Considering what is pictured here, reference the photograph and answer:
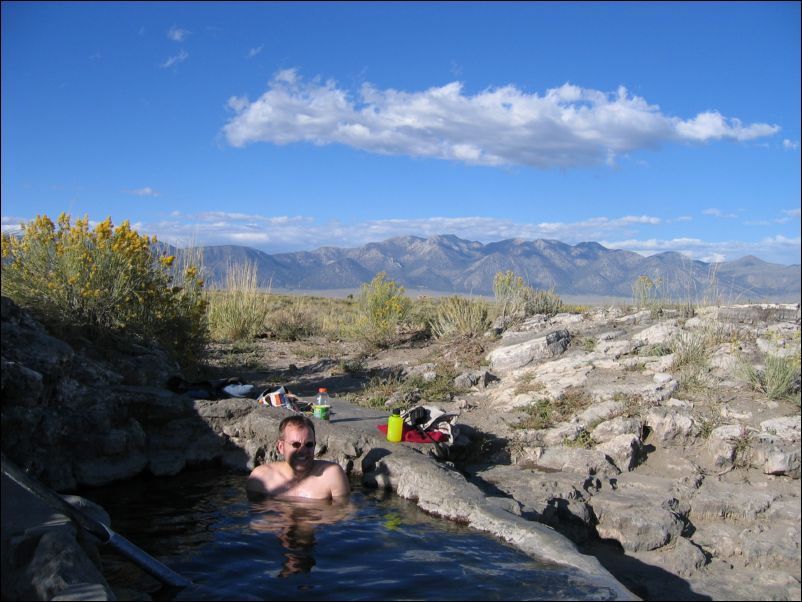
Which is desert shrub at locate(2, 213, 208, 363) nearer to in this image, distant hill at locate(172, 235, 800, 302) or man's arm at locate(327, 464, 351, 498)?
distant hill at locate(172, 235, 800, 302)

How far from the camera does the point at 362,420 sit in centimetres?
723

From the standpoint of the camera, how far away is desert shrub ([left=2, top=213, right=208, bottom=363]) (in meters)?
7.97

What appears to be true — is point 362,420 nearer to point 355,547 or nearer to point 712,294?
point 355,547

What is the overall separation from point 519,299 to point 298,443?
25.9 feet

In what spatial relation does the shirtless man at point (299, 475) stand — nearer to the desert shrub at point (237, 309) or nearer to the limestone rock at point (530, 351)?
the limestone rock at point (530, 351)

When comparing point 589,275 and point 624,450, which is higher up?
point 589,275

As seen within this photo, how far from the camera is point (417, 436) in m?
→ 6.60

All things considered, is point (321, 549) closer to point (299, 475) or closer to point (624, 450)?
point (299, 475)

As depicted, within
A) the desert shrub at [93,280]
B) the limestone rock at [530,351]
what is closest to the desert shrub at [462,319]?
the limestone rock at [530,351]

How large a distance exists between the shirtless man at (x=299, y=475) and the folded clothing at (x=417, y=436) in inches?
41.3

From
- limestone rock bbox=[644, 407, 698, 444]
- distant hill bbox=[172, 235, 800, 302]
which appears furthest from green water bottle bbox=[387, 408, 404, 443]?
distant hill bbox=[172, 235, 800, 302]

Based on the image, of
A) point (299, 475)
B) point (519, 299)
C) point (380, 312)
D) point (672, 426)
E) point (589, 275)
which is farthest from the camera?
point (589, 275)

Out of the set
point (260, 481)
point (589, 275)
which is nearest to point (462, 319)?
point (260, 481)

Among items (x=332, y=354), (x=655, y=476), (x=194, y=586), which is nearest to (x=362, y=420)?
(x=655, y=476)
